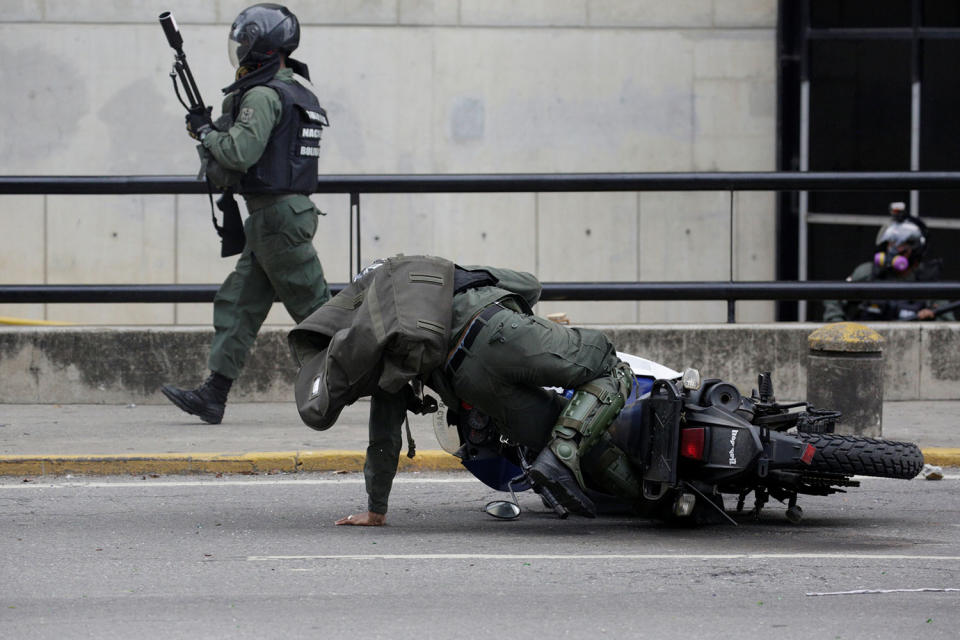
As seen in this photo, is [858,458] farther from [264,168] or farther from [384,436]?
[264,168]

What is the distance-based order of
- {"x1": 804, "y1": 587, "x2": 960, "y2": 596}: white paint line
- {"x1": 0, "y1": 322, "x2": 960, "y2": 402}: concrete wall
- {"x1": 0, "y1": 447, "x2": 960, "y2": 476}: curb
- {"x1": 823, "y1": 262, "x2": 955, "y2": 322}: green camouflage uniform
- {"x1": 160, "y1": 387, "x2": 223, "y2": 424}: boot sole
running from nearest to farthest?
{"x1": 804, "y1": 587, "x2": 960, "y2": 596}: white paint line → {"x1": 0, "y1": 447, "x2": 960, "y2": 476}: curb → {"x1": 160, "y1": 387, "x2": 223, "y2": 424}: boot sole → {"x1": 0, "y1": 322, "x2": 960, "y2": 402}: concrete wall → {"x1": 823, "y1": 262, "x2": 955, "y2": 322}: green camouflage uniform

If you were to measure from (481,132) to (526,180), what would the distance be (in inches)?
167

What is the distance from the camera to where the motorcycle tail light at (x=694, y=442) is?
20.3ft

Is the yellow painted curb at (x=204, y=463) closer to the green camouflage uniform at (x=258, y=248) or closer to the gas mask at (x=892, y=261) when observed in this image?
the green camouflage uniform at (x=258, y=248)

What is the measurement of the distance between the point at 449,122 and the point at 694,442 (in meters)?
8.51

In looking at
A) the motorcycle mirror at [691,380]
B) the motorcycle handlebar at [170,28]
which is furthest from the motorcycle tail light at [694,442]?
the motorcycle handlebar at [170,28]

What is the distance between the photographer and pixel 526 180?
10.2 meters

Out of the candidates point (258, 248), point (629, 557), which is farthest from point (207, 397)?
point (629, 557)

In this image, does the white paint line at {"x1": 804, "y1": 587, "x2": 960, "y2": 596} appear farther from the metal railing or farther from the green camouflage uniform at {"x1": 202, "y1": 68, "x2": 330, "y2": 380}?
the metal railing

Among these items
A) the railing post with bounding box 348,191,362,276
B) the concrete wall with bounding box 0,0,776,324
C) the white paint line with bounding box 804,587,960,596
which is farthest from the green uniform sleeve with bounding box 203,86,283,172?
the concrete wall with bounding box 0,0,776,324

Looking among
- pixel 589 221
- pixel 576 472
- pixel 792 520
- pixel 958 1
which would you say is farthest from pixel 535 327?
pixel 958 1

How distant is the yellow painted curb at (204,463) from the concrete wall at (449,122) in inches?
230

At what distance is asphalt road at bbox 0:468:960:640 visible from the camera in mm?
5043

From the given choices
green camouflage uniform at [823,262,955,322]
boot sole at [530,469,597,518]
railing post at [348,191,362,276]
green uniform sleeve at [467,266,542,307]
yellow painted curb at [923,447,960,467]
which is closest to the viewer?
boot sole at [530,469,597,518]
